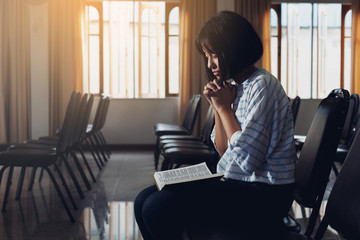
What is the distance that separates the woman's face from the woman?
1.6 inches

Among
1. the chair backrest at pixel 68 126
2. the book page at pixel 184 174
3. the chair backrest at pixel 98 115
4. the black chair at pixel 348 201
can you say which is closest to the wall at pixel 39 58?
the chair backrest at pixel 98 115

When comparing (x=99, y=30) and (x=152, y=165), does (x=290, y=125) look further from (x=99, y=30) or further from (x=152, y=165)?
(x=99, y=30)

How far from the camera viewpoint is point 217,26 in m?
1.39

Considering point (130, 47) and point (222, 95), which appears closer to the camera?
point (222, 95)

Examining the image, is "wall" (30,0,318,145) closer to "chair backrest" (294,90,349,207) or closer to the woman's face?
the woman's face

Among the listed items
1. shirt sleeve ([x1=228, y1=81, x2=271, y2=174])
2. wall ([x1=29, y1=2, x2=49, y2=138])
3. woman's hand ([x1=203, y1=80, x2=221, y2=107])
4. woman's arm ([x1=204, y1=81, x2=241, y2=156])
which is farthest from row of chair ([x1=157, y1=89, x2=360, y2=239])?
wall ([x1=29, y1=2, x2=49, y2=138])

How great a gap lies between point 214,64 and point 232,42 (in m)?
0.13

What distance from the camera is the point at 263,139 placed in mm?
1257

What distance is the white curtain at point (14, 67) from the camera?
20.6 feet

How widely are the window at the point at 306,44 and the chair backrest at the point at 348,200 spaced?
5.95 metres

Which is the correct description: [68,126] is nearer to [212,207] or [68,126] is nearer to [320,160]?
[212,207]

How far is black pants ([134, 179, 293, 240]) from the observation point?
4.05 feet

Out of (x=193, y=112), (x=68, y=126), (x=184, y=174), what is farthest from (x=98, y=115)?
(x=184, y=174)

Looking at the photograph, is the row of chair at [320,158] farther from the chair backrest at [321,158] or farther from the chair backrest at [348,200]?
the chair backrest at [348,200]
